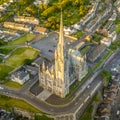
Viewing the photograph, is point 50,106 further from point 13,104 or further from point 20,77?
point 20,77

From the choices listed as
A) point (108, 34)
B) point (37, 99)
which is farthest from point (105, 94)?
point (108, 34)

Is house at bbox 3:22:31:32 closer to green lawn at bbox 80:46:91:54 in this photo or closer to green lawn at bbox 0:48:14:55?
green lawn at bbox 0:48:14:55

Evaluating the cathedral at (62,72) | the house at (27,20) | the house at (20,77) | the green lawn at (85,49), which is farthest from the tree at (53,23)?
the house at (20,77)

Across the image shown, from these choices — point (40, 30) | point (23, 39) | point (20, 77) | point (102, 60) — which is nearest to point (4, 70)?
point (20, 77)

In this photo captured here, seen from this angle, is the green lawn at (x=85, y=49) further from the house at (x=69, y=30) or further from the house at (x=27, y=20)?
the house at (x=27, y=20)

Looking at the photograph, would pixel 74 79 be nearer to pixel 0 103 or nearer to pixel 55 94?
pixel 55 94

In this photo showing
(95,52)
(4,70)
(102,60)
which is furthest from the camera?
(95,52)

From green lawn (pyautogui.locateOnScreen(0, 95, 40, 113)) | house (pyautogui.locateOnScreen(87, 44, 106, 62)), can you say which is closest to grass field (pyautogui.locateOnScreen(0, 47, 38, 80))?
green lawn (pyautogui.locateOnScreen(0, 95, 40, 113))
